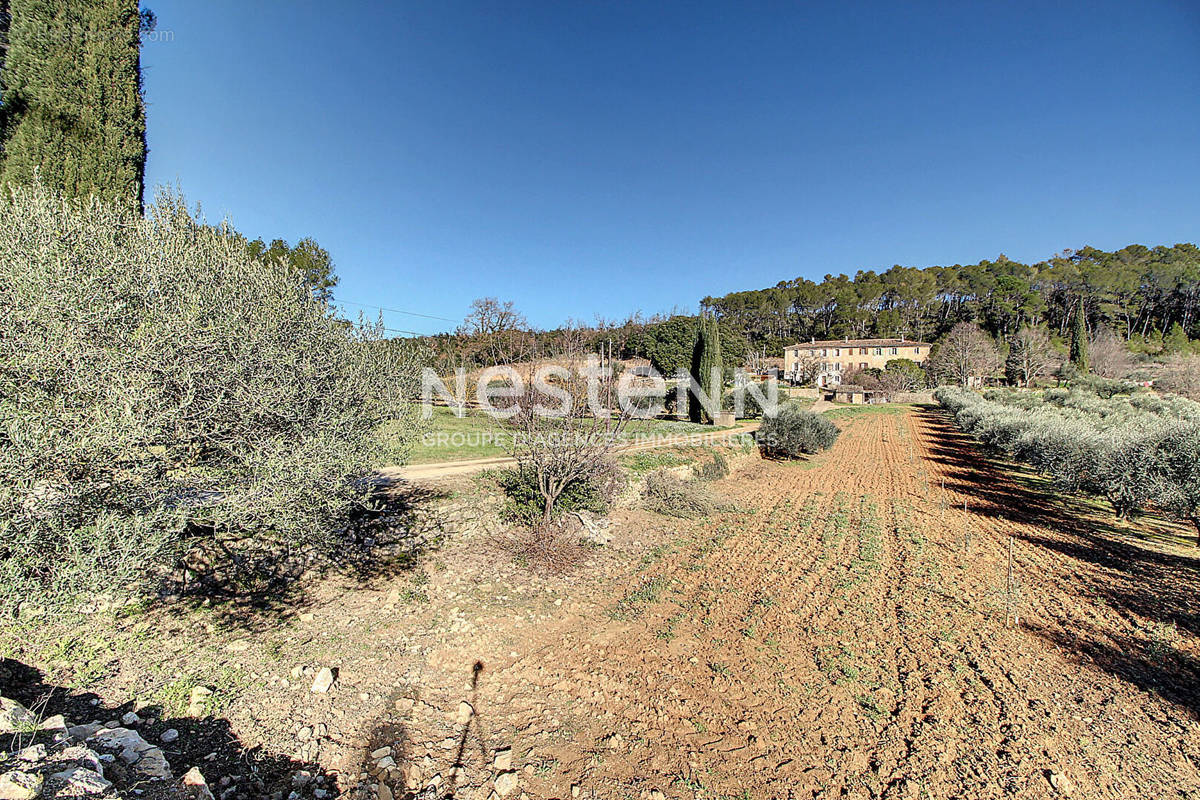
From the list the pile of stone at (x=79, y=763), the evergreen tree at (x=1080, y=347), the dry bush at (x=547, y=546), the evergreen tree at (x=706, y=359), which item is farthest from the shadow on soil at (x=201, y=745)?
the evergreen tree at (x=1080, y=347)

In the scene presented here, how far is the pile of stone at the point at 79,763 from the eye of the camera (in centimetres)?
226

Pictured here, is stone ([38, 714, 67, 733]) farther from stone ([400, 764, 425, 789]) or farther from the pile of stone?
stone ([400, 764, 425, 789])

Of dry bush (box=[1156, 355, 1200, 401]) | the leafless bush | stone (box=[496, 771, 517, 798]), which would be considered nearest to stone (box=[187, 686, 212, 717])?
stone (box=[496, 771, 517, 798])

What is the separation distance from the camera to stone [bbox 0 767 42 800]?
2.04 metres

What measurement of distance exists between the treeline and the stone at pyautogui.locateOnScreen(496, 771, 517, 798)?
66.9m

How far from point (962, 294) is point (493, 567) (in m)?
88.9

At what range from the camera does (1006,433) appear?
56.3 feet

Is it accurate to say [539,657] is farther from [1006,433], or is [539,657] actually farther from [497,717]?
[1006,433]

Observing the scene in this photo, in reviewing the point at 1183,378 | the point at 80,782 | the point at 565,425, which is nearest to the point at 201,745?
the point at 80,782

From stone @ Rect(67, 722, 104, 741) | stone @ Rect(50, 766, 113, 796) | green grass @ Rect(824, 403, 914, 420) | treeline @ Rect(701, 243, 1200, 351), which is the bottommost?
stone @ Rect(67, 722, 104, 741)

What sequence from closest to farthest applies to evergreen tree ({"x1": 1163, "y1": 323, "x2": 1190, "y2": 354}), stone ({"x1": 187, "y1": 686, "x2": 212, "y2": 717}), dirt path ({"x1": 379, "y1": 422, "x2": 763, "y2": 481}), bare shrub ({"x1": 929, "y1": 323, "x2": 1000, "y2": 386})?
1. stone ({"x1": 187, "y1": 686, "x2": 212, "y2": 717})
2. dirt path ({"x1": 379, "y1": 422, "x2": 763, "y2": 481})
3. evergreen tree ({"x1": 1163, "y1": 323, "x2": 1190, "y2": 354})
4. bare shrub ({"x1": 929, "y1": 323, "x2": 1000, "y2": 386})

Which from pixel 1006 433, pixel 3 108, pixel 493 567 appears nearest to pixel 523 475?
pixel 493 567

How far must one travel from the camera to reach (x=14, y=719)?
2975 mm

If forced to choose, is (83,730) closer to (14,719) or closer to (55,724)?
(55,724)
